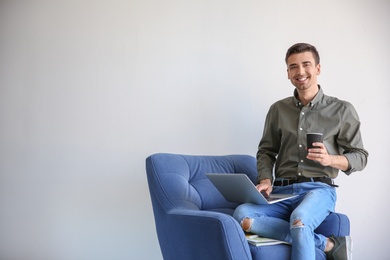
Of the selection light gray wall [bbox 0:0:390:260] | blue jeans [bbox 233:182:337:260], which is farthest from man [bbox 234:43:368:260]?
light gray wall [bbox 0:0:390:260]

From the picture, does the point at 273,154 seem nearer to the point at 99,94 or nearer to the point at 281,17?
the point at 281,17

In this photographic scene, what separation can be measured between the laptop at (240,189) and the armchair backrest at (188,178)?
148 millimetres

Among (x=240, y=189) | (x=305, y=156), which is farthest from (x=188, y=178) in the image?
(x=305, y=156)

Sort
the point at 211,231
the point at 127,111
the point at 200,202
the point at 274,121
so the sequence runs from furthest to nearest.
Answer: the point at 127,111 < the point at 274,121 < the point at 200,202 < the point at 211,231

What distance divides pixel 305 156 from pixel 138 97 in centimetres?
119

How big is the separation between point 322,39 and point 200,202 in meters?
1.46

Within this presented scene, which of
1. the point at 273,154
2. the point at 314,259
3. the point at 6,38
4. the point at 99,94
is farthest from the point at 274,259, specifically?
the point at 6,38

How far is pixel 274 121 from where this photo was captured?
2.46m

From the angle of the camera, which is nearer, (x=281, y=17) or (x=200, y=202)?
(x=200, y=202)

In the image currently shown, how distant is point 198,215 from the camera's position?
1756 mm

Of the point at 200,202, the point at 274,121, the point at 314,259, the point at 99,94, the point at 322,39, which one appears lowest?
the point at 314,259

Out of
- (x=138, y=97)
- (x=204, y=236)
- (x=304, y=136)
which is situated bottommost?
(x=204, y=236)

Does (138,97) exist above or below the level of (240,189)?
above

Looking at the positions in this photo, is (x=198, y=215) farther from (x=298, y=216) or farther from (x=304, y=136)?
(x=304, y=136)
